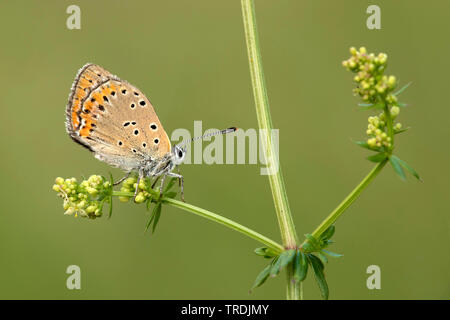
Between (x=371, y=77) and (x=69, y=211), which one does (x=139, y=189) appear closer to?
(x=69, y=211)

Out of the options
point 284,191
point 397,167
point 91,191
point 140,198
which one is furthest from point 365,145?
point 91,191

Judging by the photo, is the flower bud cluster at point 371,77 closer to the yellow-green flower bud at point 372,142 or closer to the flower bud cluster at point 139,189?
the yellow-green flower bud at point 372,142

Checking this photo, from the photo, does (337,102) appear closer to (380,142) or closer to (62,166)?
(62,166)

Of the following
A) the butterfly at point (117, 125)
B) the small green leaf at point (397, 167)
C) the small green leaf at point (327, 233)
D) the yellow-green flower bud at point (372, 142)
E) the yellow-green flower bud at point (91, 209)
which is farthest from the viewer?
the butterfly at point (117, 125)

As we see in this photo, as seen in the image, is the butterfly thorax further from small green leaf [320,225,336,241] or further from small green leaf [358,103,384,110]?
small green leaf [358,103,384,110]

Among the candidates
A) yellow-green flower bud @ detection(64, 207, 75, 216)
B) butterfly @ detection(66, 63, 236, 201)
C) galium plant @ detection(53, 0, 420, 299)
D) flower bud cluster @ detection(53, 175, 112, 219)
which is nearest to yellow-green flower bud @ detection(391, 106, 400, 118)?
galium plant @ detection(53, 0, 420, 299)

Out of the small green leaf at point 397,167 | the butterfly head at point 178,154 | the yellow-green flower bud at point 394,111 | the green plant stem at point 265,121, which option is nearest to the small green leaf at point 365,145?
the small green leaf at point 397,167
